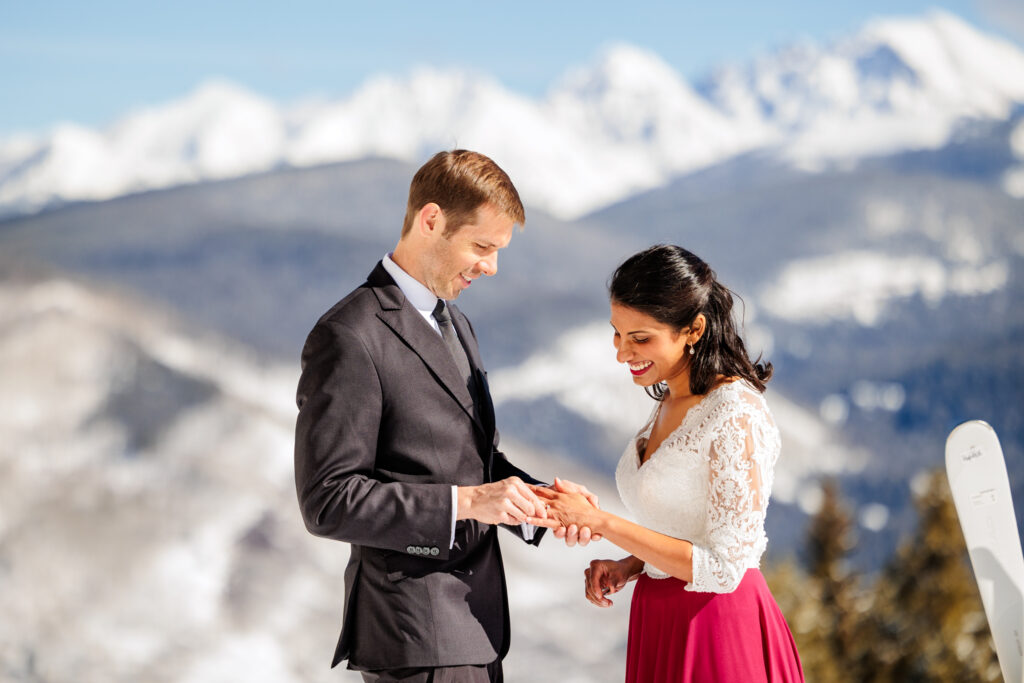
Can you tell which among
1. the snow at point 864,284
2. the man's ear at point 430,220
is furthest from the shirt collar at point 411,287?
the snow at point 864,284

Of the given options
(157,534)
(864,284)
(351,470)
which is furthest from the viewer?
(864,284)

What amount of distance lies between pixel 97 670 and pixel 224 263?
38.4 ft

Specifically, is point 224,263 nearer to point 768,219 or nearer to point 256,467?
point 256,467

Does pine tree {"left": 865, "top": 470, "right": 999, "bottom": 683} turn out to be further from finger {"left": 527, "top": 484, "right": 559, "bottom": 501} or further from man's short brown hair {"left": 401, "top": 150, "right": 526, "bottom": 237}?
man's short brown hair {"left": 401, "top": 150, "right": 526, "bottom": 237}

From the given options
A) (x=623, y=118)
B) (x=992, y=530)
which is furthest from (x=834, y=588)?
(x=623, y=118)

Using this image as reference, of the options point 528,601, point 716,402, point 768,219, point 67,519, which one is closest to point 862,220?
point 768,219

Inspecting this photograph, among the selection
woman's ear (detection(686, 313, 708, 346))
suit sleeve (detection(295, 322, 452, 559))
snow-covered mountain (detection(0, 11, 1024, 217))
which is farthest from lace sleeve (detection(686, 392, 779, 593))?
snow-covered mountain (detection(0, 11, 1024, 217))

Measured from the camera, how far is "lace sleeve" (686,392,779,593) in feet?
8.62

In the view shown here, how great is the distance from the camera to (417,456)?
2508mm

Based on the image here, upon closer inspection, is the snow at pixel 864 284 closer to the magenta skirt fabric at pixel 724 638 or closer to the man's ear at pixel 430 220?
the magenta skirt fabric at pixel 724 638

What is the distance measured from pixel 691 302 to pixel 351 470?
107 cm

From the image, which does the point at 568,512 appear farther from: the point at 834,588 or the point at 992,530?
the point at 834,588

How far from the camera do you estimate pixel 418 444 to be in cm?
252

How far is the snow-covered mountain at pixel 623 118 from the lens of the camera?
193 feet
